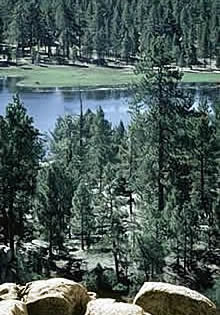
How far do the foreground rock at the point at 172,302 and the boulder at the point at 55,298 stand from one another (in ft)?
3.79

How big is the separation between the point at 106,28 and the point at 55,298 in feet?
483

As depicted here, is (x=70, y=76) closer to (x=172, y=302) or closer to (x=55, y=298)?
(x=172, y=302)

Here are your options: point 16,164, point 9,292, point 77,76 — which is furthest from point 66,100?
point 9,292

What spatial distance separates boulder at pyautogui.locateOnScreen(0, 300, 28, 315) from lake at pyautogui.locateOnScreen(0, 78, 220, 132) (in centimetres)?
5506

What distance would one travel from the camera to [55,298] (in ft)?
42.3

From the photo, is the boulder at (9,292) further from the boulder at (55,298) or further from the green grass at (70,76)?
the green grass at (70,76)

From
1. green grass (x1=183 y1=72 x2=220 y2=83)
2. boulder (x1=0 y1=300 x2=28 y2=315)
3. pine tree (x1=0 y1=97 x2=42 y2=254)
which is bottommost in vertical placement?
green grass (x1=183 y1=72 x2=220 y2=83)

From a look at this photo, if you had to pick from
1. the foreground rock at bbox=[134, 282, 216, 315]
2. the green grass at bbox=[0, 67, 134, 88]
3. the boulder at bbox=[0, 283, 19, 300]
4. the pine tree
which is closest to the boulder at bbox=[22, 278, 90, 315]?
the boulder at bbox=[0, 283, 19, 300]

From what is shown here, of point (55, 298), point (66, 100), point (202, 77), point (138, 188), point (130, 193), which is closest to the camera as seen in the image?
point (55, 298)

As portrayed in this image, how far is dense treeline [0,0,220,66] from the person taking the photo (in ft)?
469

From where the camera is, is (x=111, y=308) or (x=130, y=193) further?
(x=130, y=193)

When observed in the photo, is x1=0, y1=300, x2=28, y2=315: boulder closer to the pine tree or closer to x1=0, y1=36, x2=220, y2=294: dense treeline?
x1=0, y1=36, x2=220, y2=294: dense treeline

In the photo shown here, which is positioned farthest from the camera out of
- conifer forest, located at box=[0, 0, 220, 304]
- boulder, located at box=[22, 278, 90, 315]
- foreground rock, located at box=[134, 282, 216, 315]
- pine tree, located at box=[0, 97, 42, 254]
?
conifer forest, located at box=[0, 0, 220, 304]

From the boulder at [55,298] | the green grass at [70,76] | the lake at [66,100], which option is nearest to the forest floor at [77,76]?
the green grass at [70,76]
